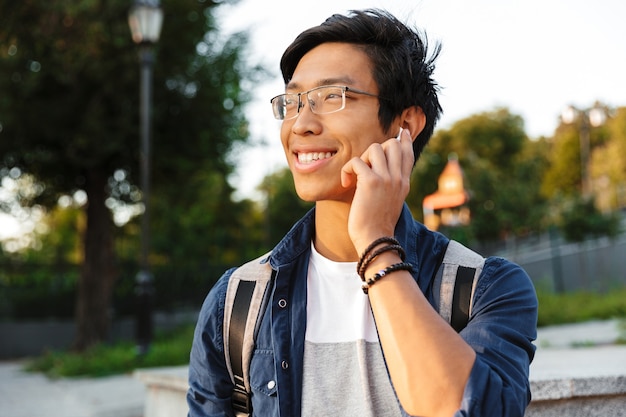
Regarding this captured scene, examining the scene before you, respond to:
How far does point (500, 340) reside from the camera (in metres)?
1.68

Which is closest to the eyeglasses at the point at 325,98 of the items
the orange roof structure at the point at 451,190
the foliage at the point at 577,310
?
the foliage at the point at 577,310

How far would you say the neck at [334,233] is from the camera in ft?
6.87

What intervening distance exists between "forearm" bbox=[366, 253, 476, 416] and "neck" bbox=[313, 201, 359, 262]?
19.1 inches

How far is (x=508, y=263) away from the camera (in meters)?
1.86

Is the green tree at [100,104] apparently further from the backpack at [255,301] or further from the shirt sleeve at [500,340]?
the shirt sleeve at [500,340]

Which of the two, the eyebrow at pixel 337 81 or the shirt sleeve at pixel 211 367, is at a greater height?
the eyebrow at pixel 337 81

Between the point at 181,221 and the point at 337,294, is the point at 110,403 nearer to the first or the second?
the point at 337,294

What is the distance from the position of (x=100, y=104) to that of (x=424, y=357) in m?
11.9

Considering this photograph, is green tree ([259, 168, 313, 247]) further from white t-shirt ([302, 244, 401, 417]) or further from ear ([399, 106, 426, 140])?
white t-shirt ([302, 244, 401, 417])

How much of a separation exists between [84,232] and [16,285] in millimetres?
3414

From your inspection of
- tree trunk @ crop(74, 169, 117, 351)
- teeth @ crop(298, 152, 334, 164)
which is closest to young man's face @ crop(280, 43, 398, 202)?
teeth @ crop(298, 152, 334, 164)

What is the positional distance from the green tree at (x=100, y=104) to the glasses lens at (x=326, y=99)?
10.7 m

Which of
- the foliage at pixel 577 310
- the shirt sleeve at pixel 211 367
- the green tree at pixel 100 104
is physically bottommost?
the foliage at pixel 577 310

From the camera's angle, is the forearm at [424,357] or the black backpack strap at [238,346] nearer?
the forearm at [424,357]
